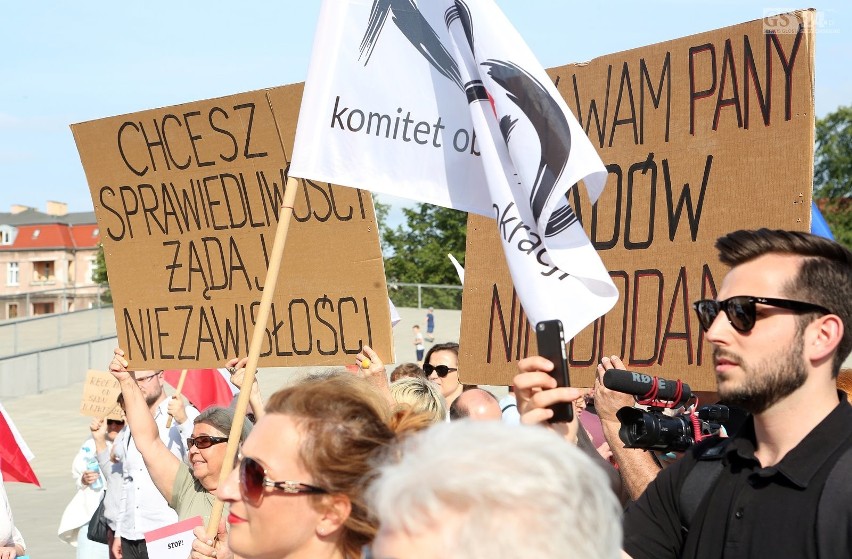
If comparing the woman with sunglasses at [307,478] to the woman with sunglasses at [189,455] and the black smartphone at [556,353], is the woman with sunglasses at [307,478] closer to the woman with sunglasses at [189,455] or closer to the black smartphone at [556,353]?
the black smartphone at [556,353]

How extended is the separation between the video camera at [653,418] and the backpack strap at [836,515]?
65 cm

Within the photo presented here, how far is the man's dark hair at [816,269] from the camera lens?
8.66 ft

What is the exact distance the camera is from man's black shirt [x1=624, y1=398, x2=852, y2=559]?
2432 mm

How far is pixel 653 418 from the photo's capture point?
3.05 metres

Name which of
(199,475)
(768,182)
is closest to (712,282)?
(768,182)

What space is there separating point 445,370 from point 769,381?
15.3ft

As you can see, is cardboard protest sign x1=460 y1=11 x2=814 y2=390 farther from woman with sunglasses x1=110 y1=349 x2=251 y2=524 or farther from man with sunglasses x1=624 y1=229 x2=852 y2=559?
woman with sunglasses x1=110 y1=349 x2=251 y2=524

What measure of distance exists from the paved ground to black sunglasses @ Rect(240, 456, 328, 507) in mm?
9021

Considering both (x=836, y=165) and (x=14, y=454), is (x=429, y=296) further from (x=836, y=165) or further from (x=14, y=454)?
(x=836, y=165)

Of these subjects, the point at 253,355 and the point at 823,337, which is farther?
the point at 253,355

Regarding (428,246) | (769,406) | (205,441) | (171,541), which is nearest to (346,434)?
(769,406)

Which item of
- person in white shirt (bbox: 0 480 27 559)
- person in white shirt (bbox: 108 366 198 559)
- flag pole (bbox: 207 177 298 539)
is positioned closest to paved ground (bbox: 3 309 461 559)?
person in white shirt (bbox: 108 366 198 559)

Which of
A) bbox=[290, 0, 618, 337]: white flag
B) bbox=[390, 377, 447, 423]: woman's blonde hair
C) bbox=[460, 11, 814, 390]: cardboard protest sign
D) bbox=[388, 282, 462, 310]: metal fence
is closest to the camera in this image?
bbox=[290, 0, 618, 337]: white flag

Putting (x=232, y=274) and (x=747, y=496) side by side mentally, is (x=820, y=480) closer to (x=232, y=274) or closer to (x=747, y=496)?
(x=747, y=496)
